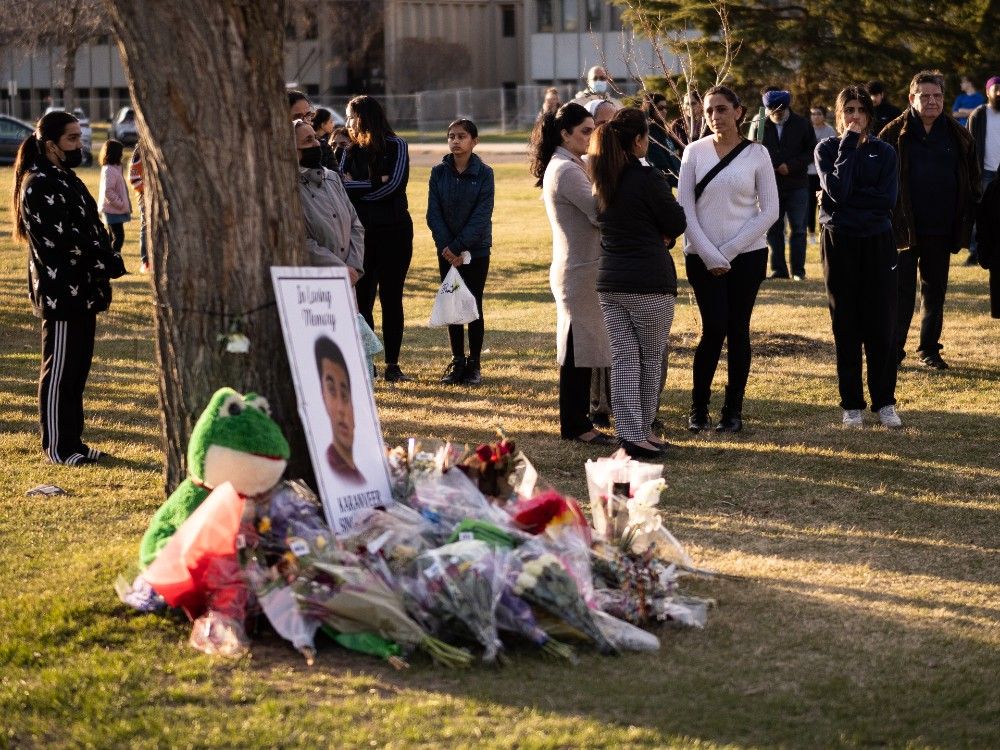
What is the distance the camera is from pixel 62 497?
774 centimetres

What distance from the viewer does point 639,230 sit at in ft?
26.9

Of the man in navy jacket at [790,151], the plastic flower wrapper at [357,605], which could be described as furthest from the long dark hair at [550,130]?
the man in navy jacket at [790,151]

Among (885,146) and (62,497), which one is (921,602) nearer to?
(885,146)

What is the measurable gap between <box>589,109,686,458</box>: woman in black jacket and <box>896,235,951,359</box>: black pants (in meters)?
2.51

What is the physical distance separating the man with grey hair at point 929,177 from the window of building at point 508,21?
206 feet

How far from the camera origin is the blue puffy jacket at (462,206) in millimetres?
10828

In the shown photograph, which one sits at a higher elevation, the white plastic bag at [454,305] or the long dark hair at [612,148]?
the long dark hair at [612,148]

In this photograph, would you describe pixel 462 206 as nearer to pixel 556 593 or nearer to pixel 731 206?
pixel 731 206

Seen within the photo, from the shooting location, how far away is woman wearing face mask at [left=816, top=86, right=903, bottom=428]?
8.92 m

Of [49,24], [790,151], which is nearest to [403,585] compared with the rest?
[790,151]

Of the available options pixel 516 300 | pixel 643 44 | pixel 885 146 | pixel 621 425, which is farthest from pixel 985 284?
pixel 643 44

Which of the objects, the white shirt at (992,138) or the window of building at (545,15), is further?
the window of building at (545,15)

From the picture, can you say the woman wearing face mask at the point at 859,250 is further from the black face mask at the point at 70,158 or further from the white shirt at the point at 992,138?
the white shirt at the point at 992,138

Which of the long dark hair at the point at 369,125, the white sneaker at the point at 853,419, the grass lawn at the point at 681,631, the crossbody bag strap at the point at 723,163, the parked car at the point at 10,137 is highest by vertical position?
the parked car at the point at 10,137
